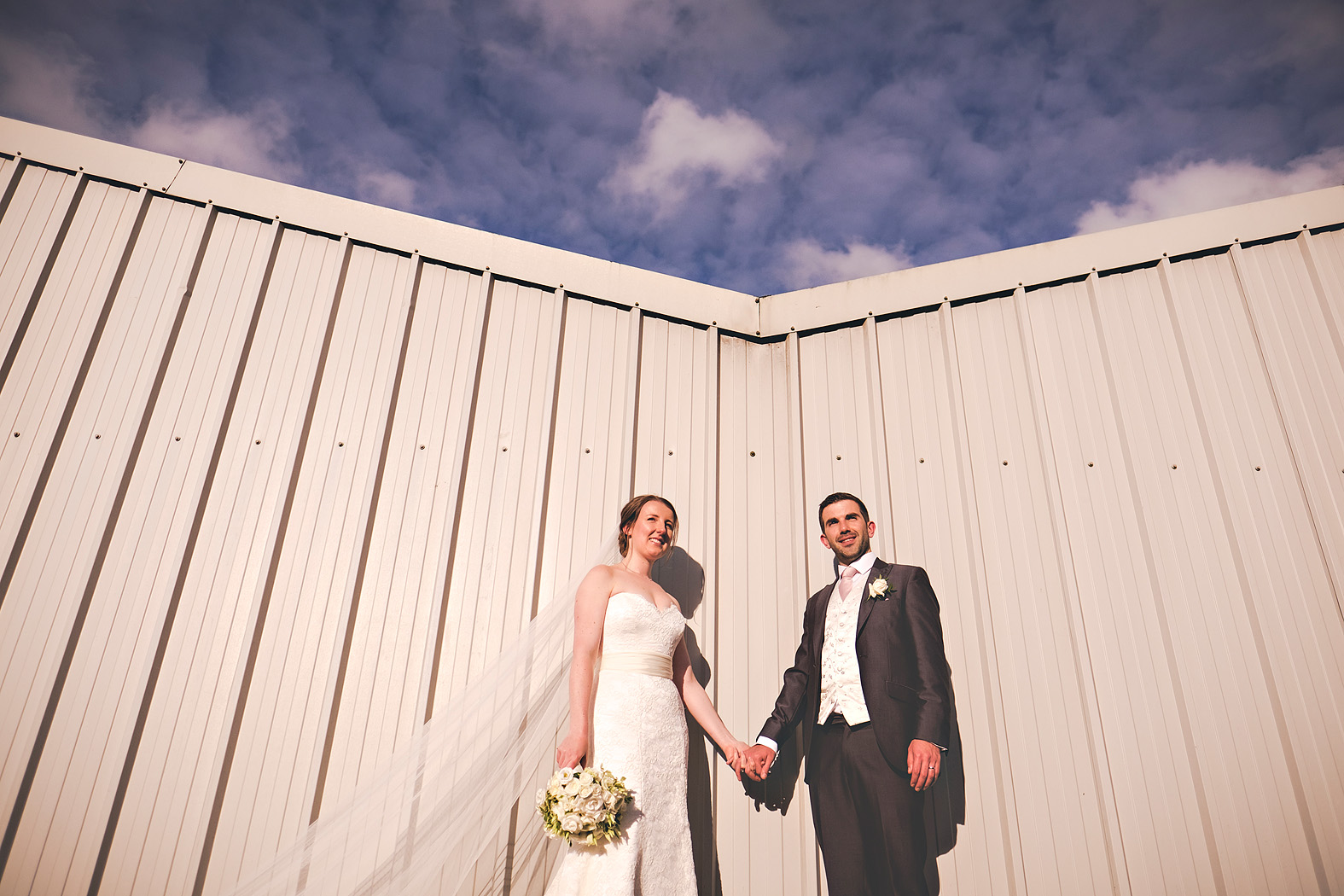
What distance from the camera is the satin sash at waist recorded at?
130 inches

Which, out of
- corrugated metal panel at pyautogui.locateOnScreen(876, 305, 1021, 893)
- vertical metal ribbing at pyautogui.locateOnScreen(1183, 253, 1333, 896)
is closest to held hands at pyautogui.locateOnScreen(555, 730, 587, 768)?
corrugated metal panel at pyautogui.locateOnScreen(876, 305, 1021, 893)

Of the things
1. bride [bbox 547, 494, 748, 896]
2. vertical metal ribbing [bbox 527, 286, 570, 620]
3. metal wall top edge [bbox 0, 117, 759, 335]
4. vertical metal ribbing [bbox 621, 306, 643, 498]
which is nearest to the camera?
bride [bbox 547, 494, 748, 896]

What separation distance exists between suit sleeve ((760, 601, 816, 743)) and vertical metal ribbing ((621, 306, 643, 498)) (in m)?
1.35

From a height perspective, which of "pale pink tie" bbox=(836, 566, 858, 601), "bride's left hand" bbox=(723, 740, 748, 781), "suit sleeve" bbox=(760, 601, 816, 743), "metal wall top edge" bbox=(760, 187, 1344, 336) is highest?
"metal wall top edge" bbox=(760, 187, 1344, 336)

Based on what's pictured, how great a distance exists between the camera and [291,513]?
3893 millimetres

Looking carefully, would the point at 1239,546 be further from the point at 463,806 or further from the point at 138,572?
the point at 138,572

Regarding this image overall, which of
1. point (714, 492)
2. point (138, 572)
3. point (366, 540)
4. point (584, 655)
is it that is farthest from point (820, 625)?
point (138, 572)

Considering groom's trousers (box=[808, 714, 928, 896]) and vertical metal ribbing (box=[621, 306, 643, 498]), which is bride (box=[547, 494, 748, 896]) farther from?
vertical metal ribbing (box=[621, 306, 643, 498])

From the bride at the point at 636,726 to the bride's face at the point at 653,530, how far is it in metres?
0.05

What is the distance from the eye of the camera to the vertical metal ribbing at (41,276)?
3863 millimetres

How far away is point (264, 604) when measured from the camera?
371cm

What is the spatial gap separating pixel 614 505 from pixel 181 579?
2.33 meters

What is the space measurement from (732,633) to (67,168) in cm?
490

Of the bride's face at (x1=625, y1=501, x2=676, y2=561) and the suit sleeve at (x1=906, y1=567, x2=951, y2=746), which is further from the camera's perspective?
the bride's face at (x1=625, y1=501, x2=676, y2=561)
